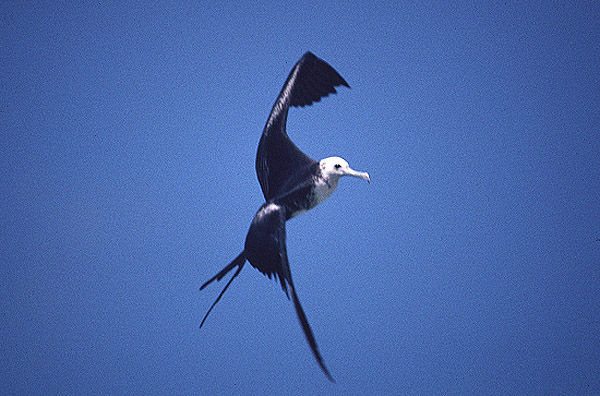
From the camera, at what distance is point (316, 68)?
1286 millimetres

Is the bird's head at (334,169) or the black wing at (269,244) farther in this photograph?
the bird's head at (334,169)

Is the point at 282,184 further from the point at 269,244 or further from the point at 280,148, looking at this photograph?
the point at 269,244

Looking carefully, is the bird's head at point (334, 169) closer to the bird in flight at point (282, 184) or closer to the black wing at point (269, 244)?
the bird in flight at point (282, 184)

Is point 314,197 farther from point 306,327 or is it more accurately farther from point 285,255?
point 306,327

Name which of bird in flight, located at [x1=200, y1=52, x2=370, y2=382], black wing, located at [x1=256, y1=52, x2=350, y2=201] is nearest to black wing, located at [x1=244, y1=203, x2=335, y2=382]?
bird in flight, located at [x1=200, y1=52, x2=370, y2=382]

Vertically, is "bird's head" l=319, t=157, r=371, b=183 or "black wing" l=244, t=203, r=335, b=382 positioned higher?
"bird's head" l=319, t=157, r=371, b=183

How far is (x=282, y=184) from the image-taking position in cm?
114

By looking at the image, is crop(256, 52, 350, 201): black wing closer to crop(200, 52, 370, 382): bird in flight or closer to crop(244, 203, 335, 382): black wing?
crop(200, 52, 370, 382): bird in flight

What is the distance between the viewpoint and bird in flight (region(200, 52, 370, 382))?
0.96 metres

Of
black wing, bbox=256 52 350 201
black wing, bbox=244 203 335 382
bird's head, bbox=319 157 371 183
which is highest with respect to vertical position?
black wing, bbox=256 52 350 201

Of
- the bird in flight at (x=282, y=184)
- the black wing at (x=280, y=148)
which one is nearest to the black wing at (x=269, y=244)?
the bird in flight at (x=282, y=184)

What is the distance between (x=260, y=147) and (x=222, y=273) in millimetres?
341

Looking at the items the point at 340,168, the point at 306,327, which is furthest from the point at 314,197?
the point at 306,327

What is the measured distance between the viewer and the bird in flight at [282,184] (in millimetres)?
960
